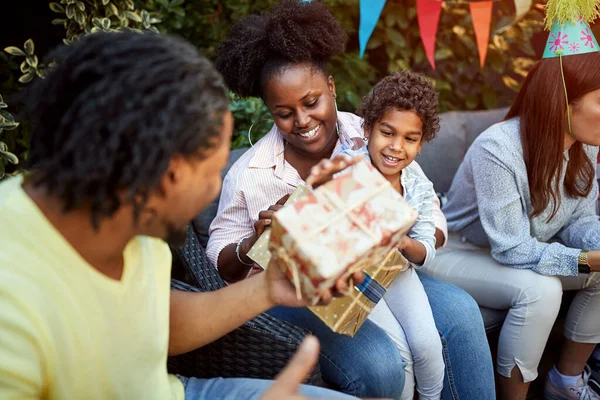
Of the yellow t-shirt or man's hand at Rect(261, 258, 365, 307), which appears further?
man's hand at Rect(261, 258, 365, 307)

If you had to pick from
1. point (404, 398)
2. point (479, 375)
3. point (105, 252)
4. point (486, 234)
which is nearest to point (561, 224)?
point (486, 234)

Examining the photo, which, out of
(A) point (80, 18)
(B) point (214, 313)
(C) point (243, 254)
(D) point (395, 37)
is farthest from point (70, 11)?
(D) point (395, 37)

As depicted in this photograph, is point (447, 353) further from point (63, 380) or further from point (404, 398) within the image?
point (63, 380)

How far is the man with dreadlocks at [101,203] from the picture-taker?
1056mm

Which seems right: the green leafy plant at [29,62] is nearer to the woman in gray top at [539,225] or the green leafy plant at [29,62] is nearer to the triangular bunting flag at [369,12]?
the triangular bunting flag at [369,12]

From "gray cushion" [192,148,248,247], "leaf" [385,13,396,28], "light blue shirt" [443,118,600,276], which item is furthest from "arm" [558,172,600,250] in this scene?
"leaf" [385,13,396,28]

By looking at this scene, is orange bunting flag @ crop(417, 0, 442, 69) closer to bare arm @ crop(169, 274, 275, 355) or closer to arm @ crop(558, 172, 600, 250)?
arm @ crop(558, 172, 600, 250)

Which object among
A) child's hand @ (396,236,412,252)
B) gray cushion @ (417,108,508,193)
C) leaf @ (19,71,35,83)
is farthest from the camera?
gray cushion @ (417,108,508,193)

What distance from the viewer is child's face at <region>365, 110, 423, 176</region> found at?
6.63ft

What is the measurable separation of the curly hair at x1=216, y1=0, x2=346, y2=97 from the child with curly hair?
316 mm

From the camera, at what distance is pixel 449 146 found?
299cm

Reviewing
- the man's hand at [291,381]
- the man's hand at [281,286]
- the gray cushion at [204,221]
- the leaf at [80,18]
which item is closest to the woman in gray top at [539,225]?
the gray cushion at [204,221]

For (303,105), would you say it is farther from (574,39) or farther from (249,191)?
(574,39)

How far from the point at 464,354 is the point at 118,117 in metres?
1.57
